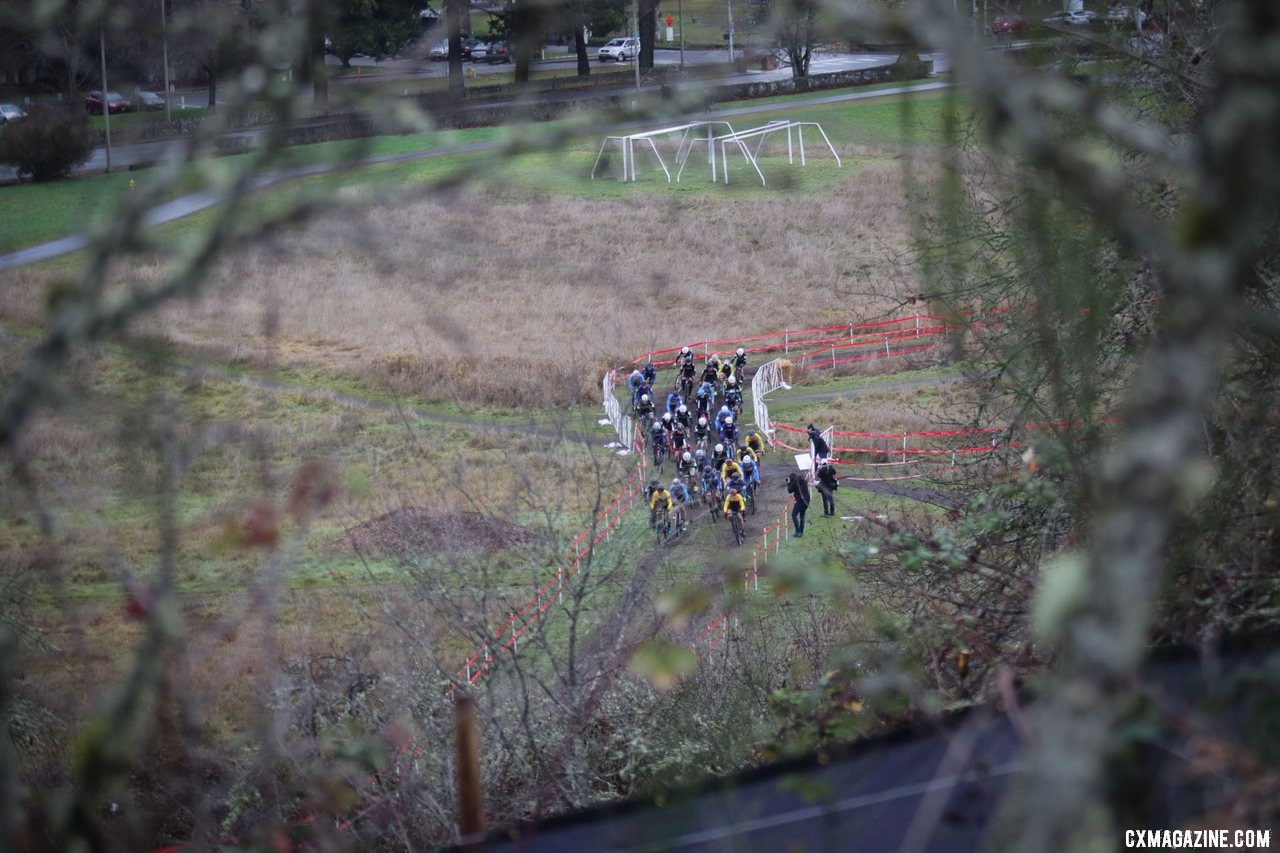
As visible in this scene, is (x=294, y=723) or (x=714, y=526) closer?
(x=294, y=723)

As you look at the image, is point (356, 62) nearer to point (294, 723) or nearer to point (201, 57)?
point (201, 57)

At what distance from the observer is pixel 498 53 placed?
2607 millimetres

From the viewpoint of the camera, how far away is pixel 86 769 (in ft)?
5.08

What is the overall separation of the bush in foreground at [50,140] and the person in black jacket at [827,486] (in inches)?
524

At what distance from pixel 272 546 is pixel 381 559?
37.8 ft

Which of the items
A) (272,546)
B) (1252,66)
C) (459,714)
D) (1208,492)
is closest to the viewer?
→ (1252,66)

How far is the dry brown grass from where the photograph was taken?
2377 mm

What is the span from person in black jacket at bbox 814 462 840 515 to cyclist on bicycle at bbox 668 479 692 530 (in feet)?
6.54

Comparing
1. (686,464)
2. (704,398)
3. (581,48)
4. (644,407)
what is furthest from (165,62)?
(704,398)

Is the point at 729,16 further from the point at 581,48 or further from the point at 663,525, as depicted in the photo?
the point at 663,525

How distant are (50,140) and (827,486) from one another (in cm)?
1387

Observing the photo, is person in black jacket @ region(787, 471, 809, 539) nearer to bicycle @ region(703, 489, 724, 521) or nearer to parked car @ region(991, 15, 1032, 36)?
bicycle @ region(703, 489, 724, 521)

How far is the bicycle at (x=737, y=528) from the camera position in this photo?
16.5 meters

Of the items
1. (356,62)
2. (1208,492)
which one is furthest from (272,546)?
(1208,492)
